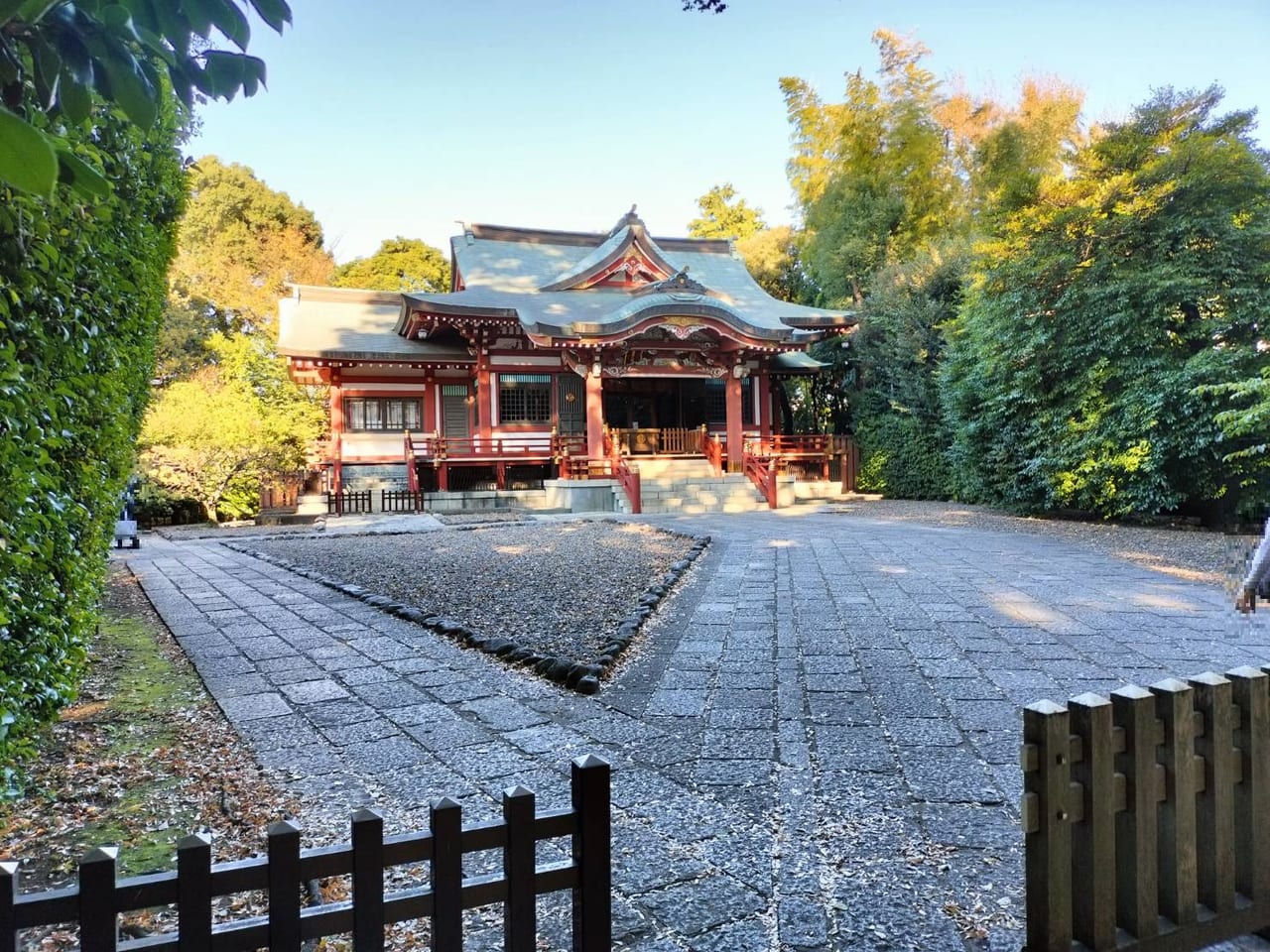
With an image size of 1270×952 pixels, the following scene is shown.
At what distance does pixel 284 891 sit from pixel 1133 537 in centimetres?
998

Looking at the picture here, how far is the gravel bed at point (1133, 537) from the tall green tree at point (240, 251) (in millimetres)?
20513

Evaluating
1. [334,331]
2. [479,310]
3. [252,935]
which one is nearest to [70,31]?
[252,935]

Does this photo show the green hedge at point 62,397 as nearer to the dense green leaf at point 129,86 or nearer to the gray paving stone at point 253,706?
the dense green leaf at point 129,86

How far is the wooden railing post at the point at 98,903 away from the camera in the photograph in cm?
91

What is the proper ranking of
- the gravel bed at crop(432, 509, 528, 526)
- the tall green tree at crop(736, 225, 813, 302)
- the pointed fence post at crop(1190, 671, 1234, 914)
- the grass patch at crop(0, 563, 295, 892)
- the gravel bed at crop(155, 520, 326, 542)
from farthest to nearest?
the tall green tree at crop(736, 225, 813, 302) → the gravel bed at crop(432, 509, 528, 526) → the gravel bed at crop(155, 520, 326, 542) → the grass patch at crop(0, 563, 295, 892) → the pointed fence post at crop(1190, 671, 1234, 914)

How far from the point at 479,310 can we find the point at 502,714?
12932mm

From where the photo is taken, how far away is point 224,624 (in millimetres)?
4664

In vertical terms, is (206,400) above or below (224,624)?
above

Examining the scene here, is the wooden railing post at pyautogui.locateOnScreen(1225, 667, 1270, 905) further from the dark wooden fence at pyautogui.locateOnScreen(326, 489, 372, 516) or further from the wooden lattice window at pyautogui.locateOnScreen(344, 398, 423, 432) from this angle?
the wooden lattice window at pyautogui.locateOnScreen(344, 398, 423, 432)

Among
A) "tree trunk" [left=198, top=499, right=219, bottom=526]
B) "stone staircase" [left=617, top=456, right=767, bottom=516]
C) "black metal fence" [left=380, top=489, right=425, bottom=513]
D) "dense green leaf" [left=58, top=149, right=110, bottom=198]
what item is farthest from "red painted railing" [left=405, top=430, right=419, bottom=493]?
"dense green leaf" [left=58, top=149, right=110, bottom=198]

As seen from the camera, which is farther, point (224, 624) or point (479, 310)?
point (479, 310)

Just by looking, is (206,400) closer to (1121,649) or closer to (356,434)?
(356,434)

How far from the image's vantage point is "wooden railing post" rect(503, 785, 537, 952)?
3.60 ft

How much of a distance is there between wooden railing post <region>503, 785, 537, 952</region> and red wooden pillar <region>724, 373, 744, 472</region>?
14162 millimetres
